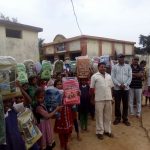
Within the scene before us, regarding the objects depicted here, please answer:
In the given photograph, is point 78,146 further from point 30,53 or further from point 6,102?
point 30,53

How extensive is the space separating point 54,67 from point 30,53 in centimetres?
1100

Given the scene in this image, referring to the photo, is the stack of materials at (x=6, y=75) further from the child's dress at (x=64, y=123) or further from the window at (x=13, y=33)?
the window at (x=13, y=33)

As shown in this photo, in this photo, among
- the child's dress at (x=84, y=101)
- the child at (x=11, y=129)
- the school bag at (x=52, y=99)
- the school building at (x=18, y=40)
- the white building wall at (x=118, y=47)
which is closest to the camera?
the child at (x=11, y=129)

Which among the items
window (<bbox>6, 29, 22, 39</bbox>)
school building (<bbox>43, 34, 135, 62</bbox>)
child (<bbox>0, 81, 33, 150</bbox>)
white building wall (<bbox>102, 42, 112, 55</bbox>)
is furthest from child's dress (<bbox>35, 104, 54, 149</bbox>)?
white building wall (<bbox>102, 42, 112, 55</bbox>)

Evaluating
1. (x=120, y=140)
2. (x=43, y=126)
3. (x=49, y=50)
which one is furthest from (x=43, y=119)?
(x=49, y=50)

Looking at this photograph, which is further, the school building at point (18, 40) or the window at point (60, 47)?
the window at point (60, 47)

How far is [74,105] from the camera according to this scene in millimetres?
5160

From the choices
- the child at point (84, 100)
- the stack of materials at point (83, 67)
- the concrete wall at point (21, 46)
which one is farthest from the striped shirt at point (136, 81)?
the concrete wall at point (21, 46)

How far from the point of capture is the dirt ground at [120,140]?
5273 mm

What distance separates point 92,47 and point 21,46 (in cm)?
625

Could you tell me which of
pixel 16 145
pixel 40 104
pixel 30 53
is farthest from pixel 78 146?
pixel 30 53

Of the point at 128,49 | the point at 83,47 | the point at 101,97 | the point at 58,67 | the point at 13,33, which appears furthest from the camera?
the point at 128,49

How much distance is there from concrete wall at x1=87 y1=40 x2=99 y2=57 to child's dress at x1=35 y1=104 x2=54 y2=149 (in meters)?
16.2

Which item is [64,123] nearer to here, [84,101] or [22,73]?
[22,73]
